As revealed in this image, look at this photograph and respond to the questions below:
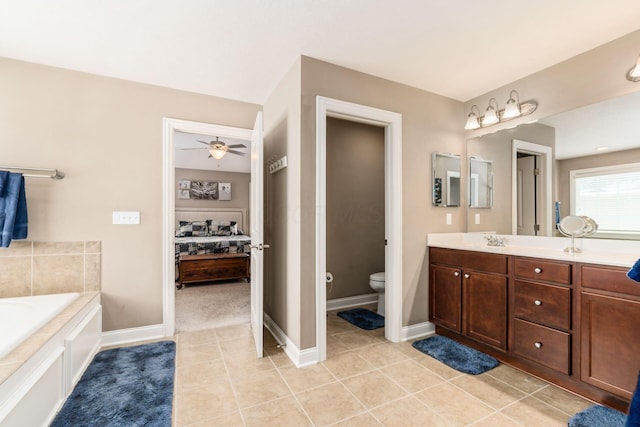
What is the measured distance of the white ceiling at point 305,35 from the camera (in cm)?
175

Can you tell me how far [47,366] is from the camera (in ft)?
5.08

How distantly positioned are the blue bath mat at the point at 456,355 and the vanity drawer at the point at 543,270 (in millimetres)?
742

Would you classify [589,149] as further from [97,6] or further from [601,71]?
[97,6]

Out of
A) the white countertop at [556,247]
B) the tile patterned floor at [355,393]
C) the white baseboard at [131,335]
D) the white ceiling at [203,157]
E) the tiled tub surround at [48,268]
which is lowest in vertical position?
the tile patterned floor at [355,393]

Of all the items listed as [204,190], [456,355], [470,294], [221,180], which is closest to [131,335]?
[456,355]

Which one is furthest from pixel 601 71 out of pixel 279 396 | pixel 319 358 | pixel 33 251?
pixel 33 251

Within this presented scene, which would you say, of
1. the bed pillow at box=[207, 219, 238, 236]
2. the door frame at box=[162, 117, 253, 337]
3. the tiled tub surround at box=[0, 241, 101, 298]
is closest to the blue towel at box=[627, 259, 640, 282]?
the door frame at box=[162, 117, 253, 337]

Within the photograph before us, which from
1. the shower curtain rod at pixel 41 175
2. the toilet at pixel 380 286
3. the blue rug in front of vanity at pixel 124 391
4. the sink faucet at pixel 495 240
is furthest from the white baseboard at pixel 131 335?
the sink faucet at pixel 495 240

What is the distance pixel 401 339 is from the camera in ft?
8.80

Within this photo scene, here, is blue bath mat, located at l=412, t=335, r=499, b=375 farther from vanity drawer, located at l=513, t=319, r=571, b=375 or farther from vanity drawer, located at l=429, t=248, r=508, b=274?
vanity drawer, located at l=429, t=248, r=508, b=274

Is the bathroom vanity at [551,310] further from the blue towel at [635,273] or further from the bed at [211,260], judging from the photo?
the bed at [211,260]

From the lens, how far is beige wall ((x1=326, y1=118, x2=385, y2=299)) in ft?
11.9

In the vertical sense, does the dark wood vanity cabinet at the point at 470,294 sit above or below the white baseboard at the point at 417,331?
above

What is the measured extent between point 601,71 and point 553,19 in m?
0.66
